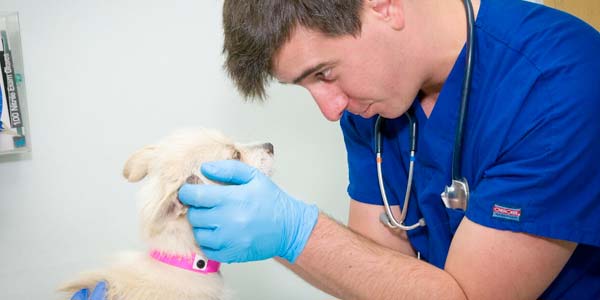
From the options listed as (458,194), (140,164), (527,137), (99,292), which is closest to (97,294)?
(99,292)

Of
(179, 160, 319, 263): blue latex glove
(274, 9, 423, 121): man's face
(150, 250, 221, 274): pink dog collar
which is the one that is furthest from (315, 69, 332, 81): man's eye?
(150, 250, 221, 274): pink dog collar

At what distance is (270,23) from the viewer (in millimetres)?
880

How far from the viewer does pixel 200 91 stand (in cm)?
160

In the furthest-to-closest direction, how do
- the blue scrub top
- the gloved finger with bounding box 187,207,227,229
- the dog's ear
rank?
the dog's ear < the gloved finger with bounding box 187,207,227,229 < the blue scrub top

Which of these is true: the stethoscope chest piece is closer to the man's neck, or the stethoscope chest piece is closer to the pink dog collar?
the man's neck

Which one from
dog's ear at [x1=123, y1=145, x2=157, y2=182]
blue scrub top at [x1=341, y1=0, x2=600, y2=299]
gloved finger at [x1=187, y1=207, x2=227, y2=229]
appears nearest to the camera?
blue scrub top at [x1=341, y1=0, x2=600, y2=299]

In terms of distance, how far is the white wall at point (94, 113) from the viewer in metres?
1.44

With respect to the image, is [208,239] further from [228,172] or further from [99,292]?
[99,292]

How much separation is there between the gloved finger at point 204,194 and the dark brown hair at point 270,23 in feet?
0.81

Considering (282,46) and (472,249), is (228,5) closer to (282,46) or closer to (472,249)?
(282,46)

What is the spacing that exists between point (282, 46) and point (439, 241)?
0.63 m

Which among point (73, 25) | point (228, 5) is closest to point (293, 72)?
point (228, 5)

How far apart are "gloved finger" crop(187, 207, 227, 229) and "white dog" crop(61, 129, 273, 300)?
5 centimetres

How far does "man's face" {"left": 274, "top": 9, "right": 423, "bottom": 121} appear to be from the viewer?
35.4 inches
